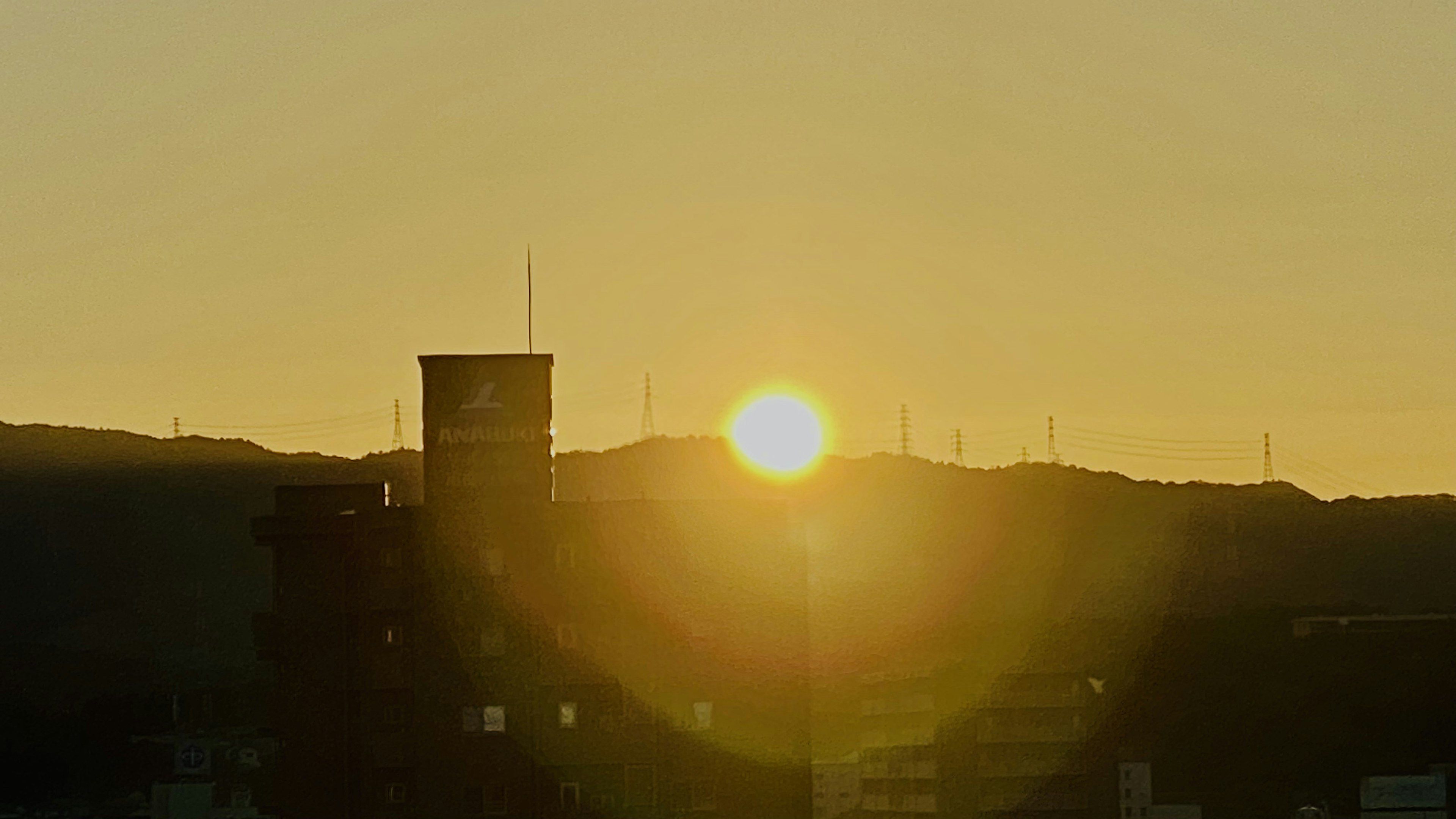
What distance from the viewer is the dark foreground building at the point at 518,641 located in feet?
312

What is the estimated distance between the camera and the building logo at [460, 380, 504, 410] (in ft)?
311

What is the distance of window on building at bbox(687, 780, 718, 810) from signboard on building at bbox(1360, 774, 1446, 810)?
2355 inches

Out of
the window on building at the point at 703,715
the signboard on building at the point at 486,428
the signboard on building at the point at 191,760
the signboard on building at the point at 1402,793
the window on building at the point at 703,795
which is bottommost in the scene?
the signboard on building at the point at 1402,793

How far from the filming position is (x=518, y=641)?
9731 centimetres

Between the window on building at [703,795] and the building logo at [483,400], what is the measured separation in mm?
16782

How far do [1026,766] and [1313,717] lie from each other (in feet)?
68.3

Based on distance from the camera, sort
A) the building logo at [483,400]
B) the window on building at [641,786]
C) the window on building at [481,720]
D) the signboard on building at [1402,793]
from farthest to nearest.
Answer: the signboard on building at [1402,793]
the window on building at [481,720]
the window on building at [641,786]
the building logo at [483,400]

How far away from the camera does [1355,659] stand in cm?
16112

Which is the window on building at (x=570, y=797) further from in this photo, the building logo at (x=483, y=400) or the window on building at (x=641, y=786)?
the building logo at (x=483, y=400)

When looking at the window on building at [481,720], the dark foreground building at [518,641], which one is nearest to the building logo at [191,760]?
the dark foreground building at [518,641]

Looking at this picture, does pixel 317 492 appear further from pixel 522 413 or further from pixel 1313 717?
pixel 1313 717

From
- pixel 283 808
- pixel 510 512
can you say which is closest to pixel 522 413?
pixel 510 512

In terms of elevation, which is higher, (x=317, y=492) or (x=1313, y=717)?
(x=317, y=492)

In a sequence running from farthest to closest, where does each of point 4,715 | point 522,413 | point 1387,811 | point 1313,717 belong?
point 4,715 < point 1313,717 < point 1387,811 < point 522,413
